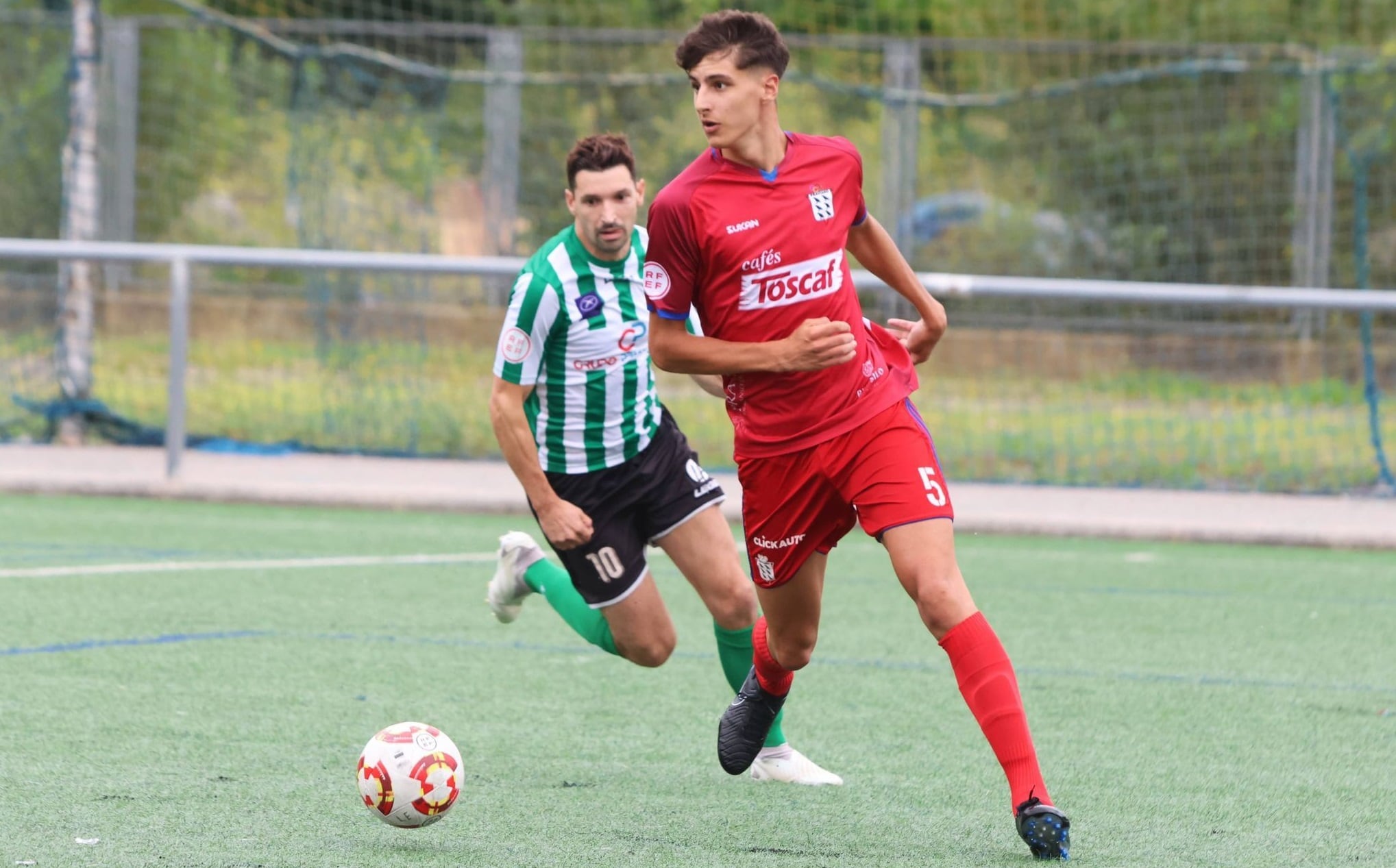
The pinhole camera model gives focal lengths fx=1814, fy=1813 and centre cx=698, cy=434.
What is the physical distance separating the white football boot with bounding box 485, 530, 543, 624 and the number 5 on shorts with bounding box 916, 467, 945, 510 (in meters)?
2.00

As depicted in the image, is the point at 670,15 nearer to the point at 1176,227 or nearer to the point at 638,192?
the point at 1176,227

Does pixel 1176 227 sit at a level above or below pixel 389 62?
below

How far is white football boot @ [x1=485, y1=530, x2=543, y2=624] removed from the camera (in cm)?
612

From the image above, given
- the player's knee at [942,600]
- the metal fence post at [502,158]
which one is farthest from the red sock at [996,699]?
the metal fence post at [502,158]

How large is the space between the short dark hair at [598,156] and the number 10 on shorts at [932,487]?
137cm

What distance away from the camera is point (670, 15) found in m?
19.7

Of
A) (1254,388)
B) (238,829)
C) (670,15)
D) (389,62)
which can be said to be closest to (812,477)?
(238,829)

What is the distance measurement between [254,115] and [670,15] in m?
6.14

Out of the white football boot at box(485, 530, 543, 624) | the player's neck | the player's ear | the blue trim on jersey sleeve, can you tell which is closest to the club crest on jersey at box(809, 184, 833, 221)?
the player's neck

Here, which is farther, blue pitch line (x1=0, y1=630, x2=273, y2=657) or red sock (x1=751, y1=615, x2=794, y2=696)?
blue pitch line (x1=0, y1=630, x2=273, y2=657)

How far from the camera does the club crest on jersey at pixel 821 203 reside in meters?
4.51

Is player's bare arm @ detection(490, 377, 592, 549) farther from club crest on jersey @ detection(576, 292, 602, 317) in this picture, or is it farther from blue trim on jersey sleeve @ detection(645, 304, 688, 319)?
blue trim on jersey sleeve @ detection(645, 304, 688, 319)

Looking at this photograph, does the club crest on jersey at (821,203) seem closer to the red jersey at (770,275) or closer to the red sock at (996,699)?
the red jersey at (770,275)

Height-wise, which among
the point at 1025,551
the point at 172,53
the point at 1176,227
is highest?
the point at 172,53
